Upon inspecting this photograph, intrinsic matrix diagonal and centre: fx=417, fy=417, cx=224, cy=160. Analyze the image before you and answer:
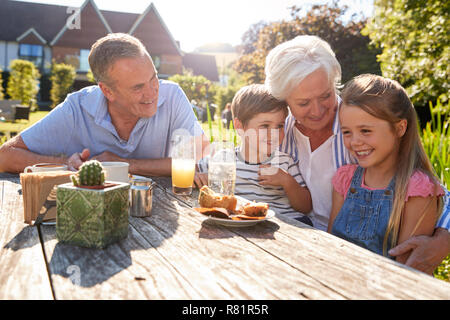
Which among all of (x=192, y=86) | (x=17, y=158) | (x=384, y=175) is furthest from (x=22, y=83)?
(x=384, y=175)

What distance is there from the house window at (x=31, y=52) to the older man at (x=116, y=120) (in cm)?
2882

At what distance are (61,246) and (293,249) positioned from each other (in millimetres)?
692

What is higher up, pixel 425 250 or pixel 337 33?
pixel 337 33

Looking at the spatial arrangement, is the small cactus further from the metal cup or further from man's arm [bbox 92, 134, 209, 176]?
man's arm [bbox 92, 134, 209, 176]

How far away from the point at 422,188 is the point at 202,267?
1.18 meters

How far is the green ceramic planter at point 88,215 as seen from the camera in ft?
3.93

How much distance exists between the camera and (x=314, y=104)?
2.35 meters

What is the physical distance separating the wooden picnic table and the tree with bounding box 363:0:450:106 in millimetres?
5106

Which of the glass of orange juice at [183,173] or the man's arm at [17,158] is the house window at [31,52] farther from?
the glass of orange juice at [183,173]

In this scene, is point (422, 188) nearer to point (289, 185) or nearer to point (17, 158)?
point (289, 185)

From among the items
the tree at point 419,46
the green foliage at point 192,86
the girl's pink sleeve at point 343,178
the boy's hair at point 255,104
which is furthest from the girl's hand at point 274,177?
the green foliage at point 192,86

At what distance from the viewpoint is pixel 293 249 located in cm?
126

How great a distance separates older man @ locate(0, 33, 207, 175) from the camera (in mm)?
2471
